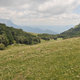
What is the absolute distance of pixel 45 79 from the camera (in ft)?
48.2

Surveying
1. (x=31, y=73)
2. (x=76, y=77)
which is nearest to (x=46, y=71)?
(x=31, y=73)

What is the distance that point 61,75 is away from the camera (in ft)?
49.5

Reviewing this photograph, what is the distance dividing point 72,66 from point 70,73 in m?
2.25

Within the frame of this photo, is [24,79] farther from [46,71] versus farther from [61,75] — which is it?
[61,75]

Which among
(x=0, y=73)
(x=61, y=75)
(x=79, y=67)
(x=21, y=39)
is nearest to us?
(x=61, y=75)

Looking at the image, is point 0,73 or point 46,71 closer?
point 46,71

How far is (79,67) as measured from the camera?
16641 millimetres

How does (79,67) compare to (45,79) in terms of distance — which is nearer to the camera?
(45,79)

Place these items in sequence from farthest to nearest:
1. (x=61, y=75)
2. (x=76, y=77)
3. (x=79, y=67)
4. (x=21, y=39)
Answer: (x=21, y=39) < (x=79, y=67) < (x=61, y=75) < (x=76, y=77)

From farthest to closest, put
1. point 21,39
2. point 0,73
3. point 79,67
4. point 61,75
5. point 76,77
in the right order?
point 21,39 → point 0,73 → point 79,67 → point 61,75 → point 76,77

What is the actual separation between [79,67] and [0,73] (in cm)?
1152

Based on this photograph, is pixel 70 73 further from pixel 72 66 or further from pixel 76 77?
pixel 72 66

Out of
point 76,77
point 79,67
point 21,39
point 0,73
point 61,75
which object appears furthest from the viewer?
point 21,39

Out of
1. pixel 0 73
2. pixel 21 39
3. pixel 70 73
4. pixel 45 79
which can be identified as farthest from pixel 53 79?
pixel 21 39
